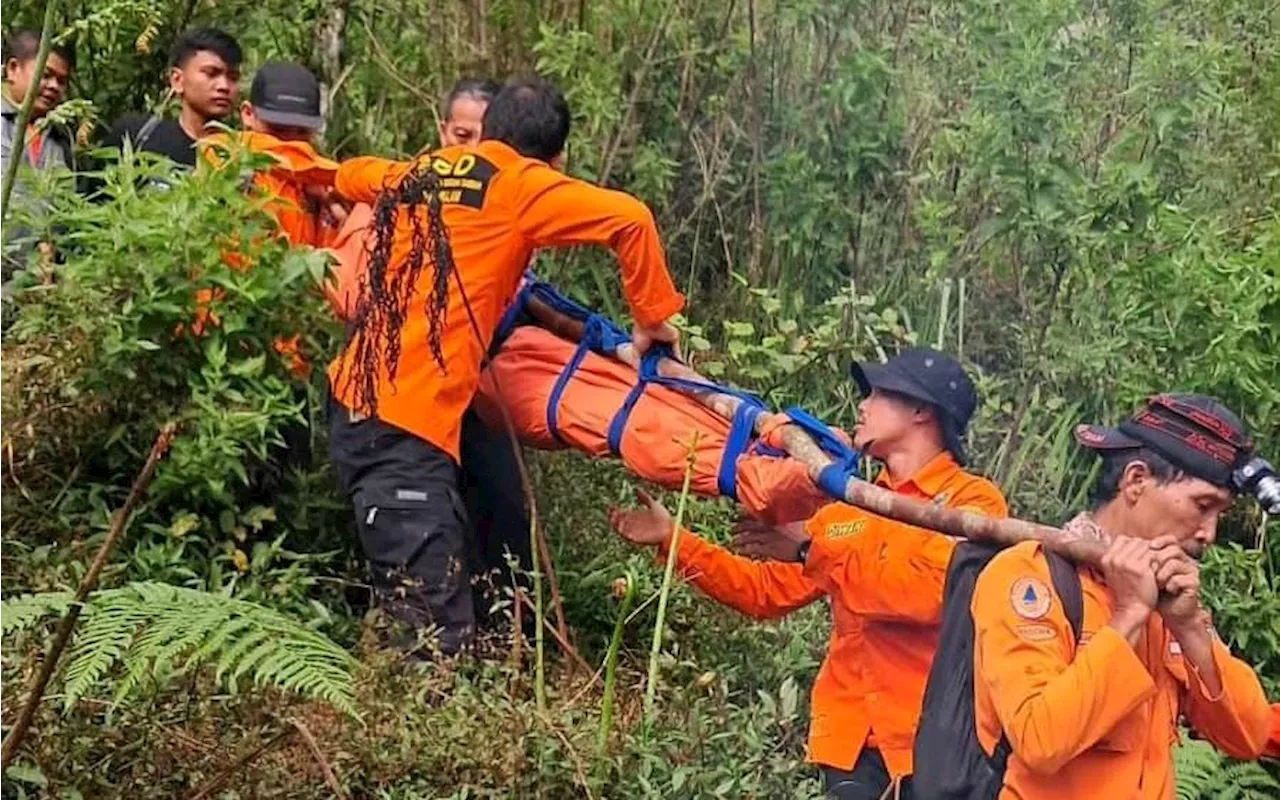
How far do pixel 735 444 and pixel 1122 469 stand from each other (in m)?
1.57

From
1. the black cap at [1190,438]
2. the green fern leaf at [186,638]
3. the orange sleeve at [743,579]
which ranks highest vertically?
the black cap at [1190,438]

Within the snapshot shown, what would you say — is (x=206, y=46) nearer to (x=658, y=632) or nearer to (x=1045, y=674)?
(x=658, y=632)

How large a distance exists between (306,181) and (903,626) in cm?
255

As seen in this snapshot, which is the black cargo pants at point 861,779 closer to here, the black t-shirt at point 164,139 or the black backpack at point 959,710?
the black backpack at point 959,710

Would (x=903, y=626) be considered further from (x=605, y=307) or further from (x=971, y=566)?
(x=605, y=307)

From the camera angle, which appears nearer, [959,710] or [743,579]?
[959,710]

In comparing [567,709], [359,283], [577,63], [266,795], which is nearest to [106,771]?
[266,795]

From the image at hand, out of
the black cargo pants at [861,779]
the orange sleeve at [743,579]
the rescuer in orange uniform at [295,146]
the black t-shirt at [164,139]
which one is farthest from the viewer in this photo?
the black t-shirt at [164,139]

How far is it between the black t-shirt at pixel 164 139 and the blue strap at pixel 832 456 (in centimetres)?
228

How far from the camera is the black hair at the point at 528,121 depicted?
556 centimetres

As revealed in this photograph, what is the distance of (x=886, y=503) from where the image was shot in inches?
175

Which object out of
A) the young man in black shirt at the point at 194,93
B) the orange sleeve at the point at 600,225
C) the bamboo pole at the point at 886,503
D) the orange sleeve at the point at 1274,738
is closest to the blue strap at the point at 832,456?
the bamboo pole at the point at 886,503

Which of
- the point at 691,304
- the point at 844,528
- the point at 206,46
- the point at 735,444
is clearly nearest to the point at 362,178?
the point at 206,46

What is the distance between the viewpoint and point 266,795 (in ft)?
14.4
